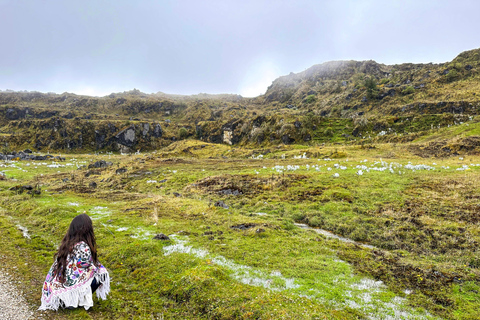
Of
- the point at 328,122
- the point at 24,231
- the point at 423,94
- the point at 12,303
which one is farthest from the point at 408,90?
the point at 12,303

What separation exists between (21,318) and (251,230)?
1309 cm

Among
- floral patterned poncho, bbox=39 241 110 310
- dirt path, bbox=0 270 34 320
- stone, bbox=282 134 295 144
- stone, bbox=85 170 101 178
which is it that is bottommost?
stone, bbox=85 170 101 178

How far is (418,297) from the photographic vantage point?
9609mm

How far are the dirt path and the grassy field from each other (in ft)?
1.09

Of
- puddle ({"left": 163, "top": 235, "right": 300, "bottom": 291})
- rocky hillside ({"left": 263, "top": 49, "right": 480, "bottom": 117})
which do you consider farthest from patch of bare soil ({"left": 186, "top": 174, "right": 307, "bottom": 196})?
rocky hillside ({"left": 263, "top": 49, "right": 480, "bottom": 117})

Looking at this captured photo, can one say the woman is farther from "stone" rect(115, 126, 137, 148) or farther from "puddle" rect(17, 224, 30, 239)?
"stone" rect(115, 126, 137, 148)

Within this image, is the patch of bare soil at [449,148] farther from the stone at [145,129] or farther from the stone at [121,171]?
the stone at [145,129]

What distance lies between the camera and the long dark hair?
8.18 meters

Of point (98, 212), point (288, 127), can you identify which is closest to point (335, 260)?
point (98, 212)

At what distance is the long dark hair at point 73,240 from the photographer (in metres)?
8.18

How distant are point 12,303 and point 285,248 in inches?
521

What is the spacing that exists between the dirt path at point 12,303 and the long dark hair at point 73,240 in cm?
143

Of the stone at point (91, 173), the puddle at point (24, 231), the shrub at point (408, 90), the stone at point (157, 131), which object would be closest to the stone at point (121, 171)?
the stone at point (91, 173)

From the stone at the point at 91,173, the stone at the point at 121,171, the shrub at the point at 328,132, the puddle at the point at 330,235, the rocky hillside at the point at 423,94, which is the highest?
the rocky hillside at the point at 423,94
